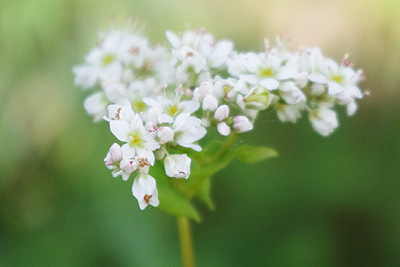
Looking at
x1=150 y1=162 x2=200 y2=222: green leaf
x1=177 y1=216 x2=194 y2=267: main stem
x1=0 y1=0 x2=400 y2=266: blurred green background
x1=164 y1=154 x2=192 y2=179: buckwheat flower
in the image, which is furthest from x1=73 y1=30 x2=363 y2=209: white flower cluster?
x1=0 y1=0 x2=400 y2=266: blurred green background

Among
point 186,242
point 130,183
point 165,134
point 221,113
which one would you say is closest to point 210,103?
point 221,113

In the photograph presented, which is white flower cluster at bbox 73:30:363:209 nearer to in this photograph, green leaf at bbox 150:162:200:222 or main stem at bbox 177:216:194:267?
green leaf at bbox 150:162:200:222

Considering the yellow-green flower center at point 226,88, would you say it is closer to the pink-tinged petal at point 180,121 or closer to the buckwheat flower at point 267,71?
the buckwheat flower at point 267,71

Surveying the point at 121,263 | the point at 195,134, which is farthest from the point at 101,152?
the point at 195,134

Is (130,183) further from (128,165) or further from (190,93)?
(128,165)

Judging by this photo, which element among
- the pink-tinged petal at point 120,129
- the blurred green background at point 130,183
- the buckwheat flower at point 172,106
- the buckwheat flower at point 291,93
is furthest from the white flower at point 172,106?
the blurred green background at point 130,183

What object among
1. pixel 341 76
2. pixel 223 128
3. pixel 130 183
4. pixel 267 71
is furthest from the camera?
pixel 130 183
